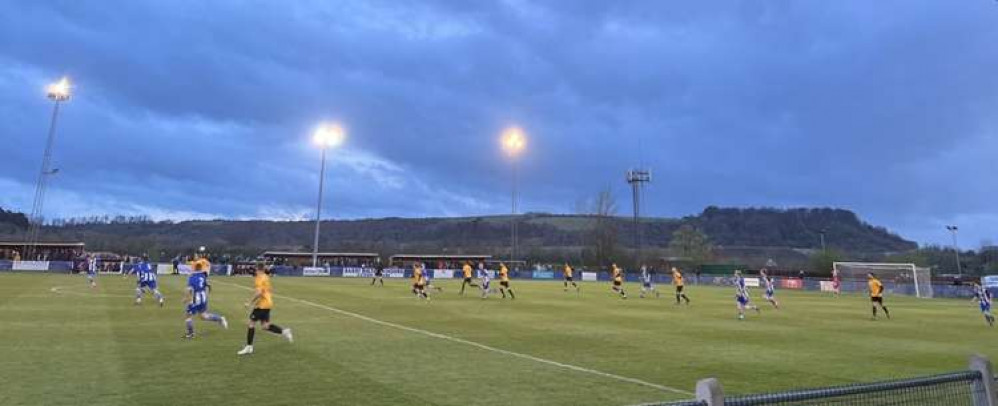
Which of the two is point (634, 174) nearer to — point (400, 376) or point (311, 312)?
point (311, 312)

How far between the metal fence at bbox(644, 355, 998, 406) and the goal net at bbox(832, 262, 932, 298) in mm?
56098

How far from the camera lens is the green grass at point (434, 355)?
1018 cm

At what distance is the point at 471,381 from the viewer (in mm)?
11359

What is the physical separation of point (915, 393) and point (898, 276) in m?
68.0

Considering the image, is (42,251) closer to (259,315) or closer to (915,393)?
(259,315)

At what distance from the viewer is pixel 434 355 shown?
47.0 feet

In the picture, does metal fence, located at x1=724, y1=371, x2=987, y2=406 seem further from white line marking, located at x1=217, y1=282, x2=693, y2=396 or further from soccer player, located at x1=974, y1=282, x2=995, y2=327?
soccer player, located at x1=974, y1=282, x2=995, y2=327

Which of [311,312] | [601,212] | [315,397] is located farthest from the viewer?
[601,212]

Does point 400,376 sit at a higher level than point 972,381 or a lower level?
lower

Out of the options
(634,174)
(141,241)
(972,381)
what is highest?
(634,174)

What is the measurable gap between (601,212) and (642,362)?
106209 millimetres

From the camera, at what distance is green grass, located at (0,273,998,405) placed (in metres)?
10.2

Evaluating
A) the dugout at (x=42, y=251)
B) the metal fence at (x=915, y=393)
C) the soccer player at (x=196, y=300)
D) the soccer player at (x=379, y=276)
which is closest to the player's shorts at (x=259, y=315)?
the soccer player at (x=196, y=300)

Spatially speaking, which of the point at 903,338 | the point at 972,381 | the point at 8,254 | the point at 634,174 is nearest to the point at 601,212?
the point at 634,174
